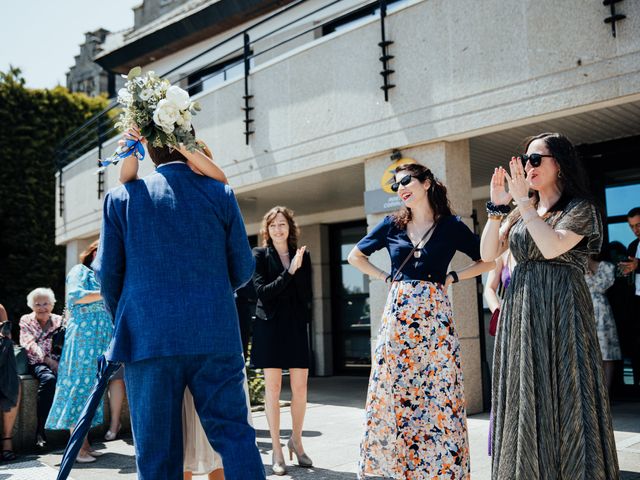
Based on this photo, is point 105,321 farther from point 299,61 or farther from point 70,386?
point 299,61

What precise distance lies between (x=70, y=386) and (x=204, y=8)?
9.24m

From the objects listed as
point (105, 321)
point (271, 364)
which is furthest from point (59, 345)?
point (271, 364)

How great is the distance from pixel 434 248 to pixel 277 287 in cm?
162

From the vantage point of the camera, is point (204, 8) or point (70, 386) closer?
point (70, 386)

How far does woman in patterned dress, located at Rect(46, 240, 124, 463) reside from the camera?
599 cm

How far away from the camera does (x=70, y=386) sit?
607 centimetres

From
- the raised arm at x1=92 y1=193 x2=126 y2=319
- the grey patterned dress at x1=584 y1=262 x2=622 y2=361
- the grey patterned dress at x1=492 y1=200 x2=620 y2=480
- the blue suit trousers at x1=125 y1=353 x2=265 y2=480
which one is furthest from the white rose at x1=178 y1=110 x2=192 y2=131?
the grey patterned dress at x1=584 y1=262 x2=622 y2=361

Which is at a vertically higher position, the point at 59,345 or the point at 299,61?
the point at 299,61

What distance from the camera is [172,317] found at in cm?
278

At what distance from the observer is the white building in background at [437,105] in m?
6.44

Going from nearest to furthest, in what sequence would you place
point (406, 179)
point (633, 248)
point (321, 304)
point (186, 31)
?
point (406, 179) → point (633, 248) → point (321, 304) → point (186, 31)

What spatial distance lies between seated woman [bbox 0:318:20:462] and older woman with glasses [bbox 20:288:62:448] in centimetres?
36

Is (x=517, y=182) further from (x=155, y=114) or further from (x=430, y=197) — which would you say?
(x=155, y=114)

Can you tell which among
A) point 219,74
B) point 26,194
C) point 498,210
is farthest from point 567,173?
point 26,194
